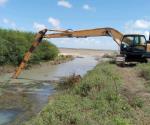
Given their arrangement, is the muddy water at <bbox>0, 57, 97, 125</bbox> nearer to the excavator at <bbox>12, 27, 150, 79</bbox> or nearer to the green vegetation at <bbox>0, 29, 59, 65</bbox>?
the excavator at <bbox>12, 27, 150, 79</bbox>

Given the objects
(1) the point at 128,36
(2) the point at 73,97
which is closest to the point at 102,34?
(1) the point at 128,36

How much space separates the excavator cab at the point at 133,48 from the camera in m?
28.4

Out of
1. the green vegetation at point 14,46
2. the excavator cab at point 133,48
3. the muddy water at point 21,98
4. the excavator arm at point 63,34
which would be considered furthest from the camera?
the green vegetation at point 14,46

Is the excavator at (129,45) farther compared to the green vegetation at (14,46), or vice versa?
the green vegetation at (14,46)

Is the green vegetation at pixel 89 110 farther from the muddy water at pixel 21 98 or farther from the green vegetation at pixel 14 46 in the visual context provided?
the green vegetation at pixel 14 46

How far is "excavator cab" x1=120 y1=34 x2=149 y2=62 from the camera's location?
28.4 meters

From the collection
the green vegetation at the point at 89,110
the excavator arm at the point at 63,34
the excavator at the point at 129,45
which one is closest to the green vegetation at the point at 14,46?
the excavator arm at the point at 63,34

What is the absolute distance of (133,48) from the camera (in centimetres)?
2844

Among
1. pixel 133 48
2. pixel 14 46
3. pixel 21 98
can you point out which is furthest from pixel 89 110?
pixel 14 46

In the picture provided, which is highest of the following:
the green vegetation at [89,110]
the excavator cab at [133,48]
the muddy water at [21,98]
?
the excavator cab at [133,48]

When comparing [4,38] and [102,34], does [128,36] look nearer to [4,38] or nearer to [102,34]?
[102,34]

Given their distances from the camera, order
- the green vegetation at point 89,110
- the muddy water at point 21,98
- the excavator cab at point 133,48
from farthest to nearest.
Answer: the excavator cab at point 133,48 → the muddy water at point 21,98 → the green vegetation at point 89,110

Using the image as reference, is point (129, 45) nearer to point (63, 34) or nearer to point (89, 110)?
point (63, 34)

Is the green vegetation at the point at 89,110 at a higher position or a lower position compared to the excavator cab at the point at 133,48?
lower
